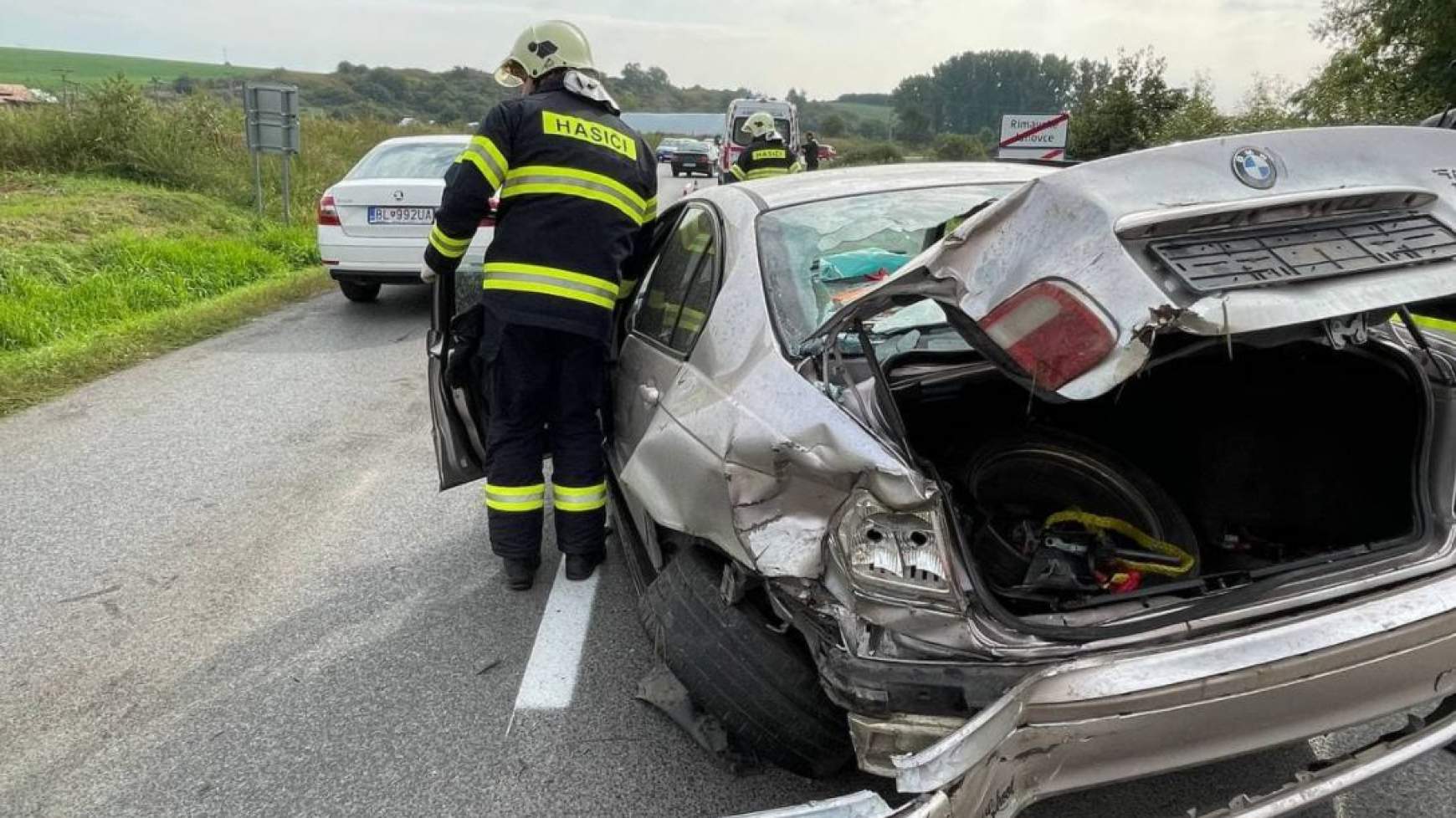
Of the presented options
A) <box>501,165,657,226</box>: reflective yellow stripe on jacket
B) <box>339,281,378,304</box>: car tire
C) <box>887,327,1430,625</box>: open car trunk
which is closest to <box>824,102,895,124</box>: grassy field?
<box>339,281,378,304</box>: car tire

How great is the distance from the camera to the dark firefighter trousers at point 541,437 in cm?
351

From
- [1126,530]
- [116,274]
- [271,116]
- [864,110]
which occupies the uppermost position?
[864,110]

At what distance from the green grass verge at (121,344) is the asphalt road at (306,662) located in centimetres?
108

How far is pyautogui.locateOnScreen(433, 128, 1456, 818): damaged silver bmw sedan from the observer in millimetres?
1771

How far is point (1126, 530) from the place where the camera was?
258cm

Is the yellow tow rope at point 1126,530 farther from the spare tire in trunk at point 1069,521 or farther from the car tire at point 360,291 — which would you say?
the car tire at point 360,291

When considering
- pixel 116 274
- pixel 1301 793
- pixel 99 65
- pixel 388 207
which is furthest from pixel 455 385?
pixel 99 65

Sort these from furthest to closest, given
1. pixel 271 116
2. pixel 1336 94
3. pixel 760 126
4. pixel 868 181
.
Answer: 1. pixel 1336 94
2. pixel 271 116
3. pixel 760 126
4. pixel 868 181

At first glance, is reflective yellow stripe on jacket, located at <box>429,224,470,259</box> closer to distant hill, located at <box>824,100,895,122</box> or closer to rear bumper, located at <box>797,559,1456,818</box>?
rear bumper, located at <box>797,559,1456,818</box>

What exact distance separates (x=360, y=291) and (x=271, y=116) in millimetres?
4277

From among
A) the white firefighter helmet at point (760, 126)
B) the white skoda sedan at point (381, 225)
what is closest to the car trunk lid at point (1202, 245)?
the white skoda sedan at point (381, 225)

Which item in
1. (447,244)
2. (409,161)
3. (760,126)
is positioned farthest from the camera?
(409,161)

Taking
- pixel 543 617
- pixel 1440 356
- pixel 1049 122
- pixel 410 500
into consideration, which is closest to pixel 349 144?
pixel 1049 122

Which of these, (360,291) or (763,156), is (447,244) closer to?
(763,156)
